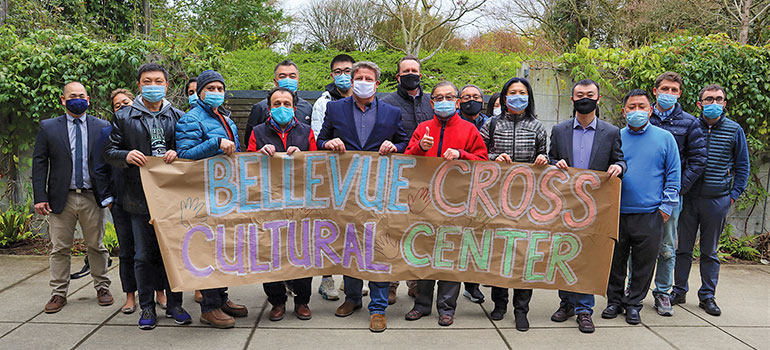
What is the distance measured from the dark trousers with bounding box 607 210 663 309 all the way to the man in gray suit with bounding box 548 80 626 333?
0.35 meters

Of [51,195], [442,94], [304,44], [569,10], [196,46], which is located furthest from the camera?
[304,44]

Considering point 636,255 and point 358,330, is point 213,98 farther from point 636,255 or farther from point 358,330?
point 636,255

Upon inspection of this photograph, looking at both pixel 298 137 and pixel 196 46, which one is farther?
pixel 196 46

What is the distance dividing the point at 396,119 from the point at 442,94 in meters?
0.42

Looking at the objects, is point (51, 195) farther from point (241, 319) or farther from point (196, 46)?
point (196, 46)

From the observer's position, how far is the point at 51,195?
14.4 feet

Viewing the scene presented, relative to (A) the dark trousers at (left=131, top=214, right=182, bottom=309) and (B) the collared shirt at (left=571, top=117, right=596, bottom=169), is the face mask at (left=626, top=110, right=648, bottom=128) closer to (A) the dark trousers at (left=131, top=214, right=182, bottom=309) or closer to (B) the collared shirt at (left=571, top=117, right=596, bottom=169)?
(B) the collared shirt at (left=571, top=117, right=596, bottom=169)

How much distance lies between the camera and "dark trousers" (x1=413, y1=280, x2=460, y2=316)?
4.16 metres

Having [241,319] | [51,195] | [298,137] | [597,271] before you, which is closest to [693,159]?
[597,271]

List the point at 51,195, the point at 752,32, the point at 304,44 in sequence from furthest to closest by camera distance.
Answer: the point at 304,44 → the point at 752,32 → the point at 51,195

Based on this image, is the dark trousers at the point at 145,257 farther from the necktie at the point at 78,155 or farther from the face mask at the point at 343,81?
the face mask at the point at 343,81

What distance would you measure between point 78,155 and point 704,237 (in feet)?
17.6

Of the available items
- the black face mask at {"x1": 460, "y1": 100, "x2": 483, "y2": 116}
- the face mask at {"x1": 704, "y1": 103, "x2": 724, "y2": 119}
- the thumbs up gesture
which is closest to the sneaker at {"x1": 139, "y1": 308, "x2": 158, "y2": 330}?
the thumbs up gesture

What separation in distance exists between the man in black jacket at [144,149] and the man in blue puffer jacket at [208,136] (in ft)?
0.51
